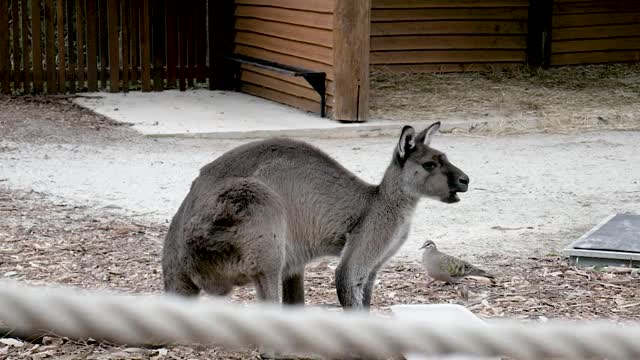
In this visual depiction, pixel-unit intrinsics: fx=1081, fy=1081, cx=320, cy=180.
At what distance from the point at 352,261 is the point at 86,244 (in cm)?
271

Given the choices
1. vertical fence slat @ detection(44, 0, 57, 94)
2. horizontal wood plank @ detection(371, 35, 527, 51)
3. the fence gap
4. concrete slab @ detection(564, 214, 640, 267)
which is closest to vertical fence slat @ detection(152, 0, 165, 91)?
the fence gap

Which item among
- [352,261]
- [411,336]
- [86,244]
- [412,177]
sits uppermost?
[411,336]

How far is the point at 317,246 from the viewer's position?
5.20 metres

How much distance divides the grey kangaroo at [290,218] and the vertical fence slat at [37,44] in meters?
10.0

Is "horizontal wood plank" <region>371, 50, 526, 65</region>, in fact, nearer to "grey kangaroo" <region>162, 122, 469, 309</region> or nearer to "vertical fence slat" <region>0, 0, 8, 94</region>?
"vertical fence slat" <region>0, 0, 8, 94</region>

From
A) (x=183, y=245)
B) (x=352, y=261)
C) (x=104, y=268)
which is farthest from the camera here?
(x=104, y=268)

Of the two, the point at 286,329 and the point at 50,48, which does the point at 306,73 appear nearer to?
the point at 50,48

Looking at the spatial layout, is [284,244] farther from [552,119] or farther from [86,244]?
[552,119]

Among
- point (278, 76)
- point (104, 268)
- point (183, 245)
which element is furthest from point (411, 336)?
point (278, 76)

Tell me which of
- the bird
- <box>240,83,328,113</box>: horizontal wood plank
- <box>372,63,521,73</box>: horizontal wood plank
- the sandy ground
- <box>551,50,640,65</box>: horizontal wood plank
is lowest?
the sandy ground

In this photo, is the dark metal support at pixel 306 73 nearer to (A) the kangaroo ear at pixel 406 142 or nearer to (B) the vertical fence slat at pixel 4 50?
(B) the vertical fence slat at pixel 4 50

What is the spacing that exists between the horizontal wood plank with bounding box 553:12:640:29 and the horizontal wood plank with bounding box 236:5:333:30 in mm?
4852

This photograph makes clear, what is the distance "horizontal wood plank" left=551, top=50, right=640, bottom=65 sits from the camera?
55.5 ft

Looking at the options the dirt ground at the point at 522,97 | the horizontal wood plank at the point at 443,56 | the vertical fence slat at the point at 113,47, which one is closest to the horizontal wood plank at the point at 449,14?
the horizontal wood plank at the point at 443,56
